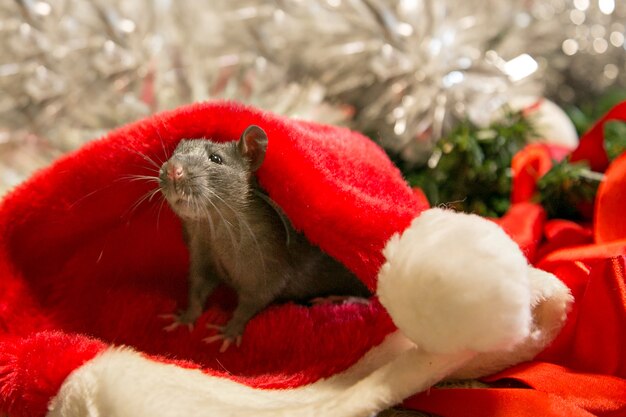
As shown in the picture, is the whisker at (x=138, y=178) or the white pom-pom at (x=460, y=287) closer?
the white pom-pom at (x=460, y=287)

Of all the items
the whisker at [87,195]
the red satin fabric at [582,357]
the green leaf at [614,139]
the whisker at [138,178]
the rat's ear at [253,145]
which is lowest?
the red satin fabric at [582,357]

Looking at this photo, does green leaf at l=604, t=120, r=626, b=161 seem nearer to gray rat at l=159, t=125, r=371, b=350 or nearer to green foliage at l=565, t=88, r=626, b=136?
green foliage at l=565, t=88, r=626, b=136

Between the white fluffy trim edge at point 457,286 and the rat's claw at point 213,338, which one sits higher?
the white fluffy trim edge at point 457,286

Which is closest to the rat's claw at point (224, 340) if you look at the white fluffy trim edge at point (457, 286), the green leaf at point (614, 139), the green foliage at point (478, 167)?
the white fluffy trim edge at point (457, 286)

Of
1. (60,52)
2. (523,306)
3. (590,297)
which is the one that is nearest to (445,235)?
(523,306)

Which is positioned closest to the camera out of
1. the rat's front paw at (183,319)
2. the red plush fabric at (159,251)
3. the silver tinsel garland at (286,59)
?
the red plush fabric at (159,251)

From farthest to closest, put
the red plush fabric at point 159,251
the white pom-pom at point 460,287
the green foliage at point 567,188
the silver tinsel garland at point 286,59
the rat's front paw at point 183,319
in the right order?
the silver tinsel garland at point 286,59
the green foliage at point 567,188
the rat's front paw at point 183,319
the red plush fabric at point 159,251
the white pom-pom at point 460,287

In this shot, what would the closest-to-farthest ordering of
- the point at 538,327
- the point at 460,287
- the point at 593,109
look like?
the point at 460,287 → the point at 538,327 → the point at 593,109

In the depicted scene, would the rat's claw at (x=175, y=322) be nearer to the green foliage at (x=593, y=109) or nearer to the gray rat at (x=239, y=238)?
the gray rat at (x=239, y=238)

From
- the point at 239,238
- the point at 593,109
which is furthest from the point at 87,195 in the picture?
the point at 593,109

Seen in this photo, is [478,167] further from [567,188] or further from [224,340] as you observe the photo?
[224,340]
